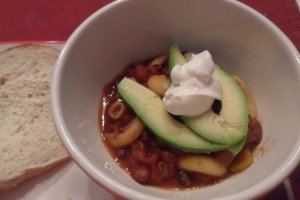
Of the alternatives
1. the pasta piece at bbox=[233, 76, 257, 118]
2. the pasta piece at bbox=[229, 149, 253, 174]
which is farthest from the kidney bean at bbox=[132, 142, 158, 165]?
the pasta piece at bbox=[233, 76, 257, 118]

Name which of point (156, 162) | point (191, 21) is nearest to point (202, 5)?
point (191, 21)

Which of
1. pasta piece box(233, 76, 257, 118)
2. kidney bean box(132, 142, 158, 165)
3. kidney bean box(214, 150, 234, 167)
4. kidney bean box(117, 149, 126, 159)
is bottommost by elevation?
kidney bean box(117, 149, 126, 159)

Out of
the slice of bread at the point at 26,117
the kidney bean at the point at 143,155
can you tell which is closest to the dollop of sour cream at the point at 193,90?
the kidney bean at the point at 143,155

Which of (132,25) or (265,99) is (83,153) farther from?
(265,99)

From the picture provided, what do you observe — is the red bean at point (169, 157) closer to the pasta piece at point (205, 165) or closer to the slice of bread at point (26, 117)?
the pasta piece at point (205, 165)

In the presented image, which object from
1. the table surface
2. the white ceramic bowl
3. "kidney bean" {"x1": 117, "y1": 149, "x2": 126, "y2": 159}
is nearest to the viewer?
the white ceramic bowl

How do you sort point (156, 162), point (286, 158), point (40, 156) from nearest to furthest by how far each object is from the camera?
point (286, 158) < point (156, 162) < point (40, 156)

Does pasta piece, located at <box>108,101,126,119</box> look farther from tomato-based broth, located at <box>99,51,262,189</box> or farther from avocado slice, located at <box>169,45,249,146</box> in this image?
avocado slice, located at <box>169,45,249,146</box>

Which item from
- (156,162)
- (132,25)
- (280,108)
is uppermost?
(132,25)
